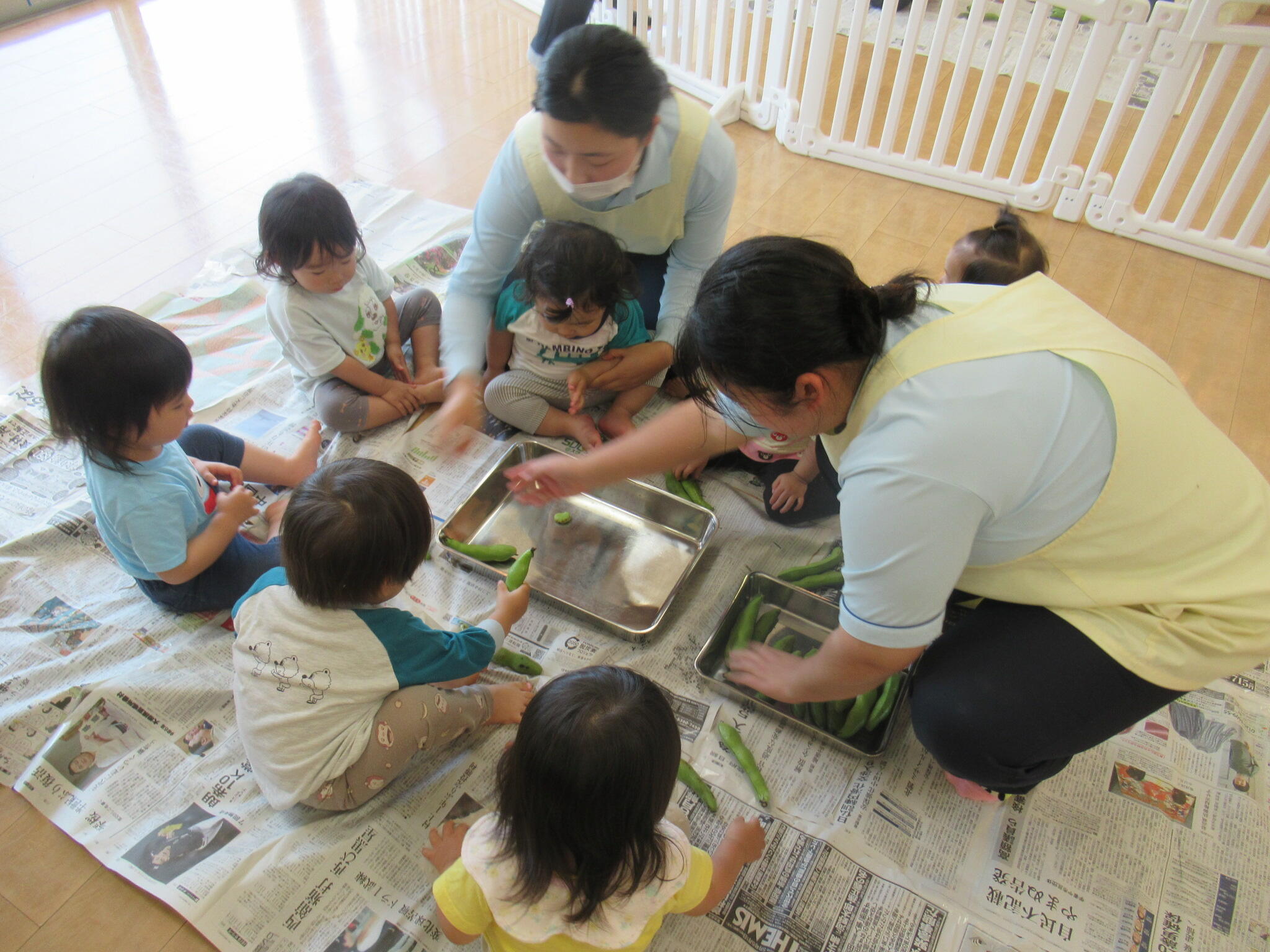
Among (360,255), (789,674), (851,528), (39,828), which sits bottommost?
(39,828)

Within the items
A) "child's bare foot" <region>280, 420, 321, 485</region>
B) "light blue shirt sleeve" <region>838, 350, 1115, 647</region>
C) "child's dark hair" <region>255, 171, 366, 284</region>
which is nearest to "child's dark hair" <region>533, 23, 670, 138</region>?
"child's dark hair" <region>255, 171, 366, 284</region>

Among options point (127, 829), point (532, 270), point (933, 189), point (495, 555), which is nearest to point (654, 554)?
point (495, 555)

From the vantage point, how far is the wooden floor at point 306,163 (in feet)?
7.96

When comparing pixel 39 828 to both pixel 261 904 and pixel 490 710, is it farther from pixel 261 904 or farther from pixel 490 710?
pixel 490 710

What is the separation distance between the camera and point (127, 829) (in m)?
1.30

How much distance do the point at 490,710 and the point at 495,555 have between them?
0.37 meters

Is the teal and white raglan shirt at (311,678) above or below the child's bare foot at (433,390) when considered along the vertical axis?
above

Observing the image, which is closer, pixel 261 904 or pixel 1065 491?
pixel 1065 491

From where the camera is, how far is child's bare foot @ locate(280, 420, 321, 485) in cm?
182

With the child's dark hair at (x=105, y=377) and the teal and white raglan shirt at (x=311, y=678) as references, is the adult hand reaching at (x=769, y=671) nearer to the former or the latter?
the teal and white raglan shirt at (x=311, y=678)

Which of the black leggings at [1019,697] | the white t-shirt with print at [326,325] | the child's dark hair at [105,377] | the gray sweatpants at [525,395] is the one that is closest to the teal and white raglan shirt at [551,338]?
the gray sweatpants at [525,395]

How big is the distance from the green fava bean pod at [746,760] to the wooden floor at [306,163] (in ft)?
A: 4.71

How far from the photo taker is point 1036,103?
2660 mm

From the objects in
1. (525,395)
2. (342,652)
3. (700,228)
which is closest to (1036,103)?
(700,228)
